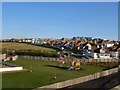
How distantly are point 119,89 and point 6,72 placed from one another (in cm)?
2098

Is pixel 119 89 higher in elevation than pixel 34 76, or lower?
higher

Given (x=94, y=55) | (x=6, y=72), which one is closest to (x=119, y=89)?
(x=6, y=72)

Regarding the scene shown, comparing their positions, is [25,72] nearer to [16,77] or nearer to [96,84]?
[16,77]

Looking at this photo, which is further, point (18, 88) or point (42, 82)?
point (42, 82)

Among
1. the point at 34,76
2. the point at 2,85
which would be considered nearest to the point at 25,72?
the point at 34,76

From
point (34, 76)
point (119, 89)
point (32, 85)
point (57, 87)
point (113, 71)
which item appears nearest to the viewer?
point (119, 89)

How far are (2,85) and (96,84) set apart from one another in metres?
7.56

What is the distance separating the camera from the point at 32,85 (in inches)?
902

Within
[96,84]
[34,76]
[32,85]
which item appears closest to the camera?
[32,85]

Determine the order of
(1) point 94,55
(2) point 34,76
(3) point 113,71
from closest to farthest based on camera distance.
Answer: (2) point 34,76 → (3) point 113,71 → (1) point 94,55

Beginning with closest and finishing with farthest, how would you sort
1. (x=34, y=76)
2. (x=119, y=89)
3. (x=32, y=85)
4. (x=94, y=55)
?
(x=119, y=89)
(x=32, y=85)
(x=34, y=76)
(x=94, y=55)

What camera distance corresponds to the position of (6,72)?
1078 inches

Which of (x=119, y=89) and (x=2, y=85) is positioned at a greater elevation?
(x=119, y=89)

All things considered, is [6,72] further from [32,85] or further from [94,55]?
[94,55]
